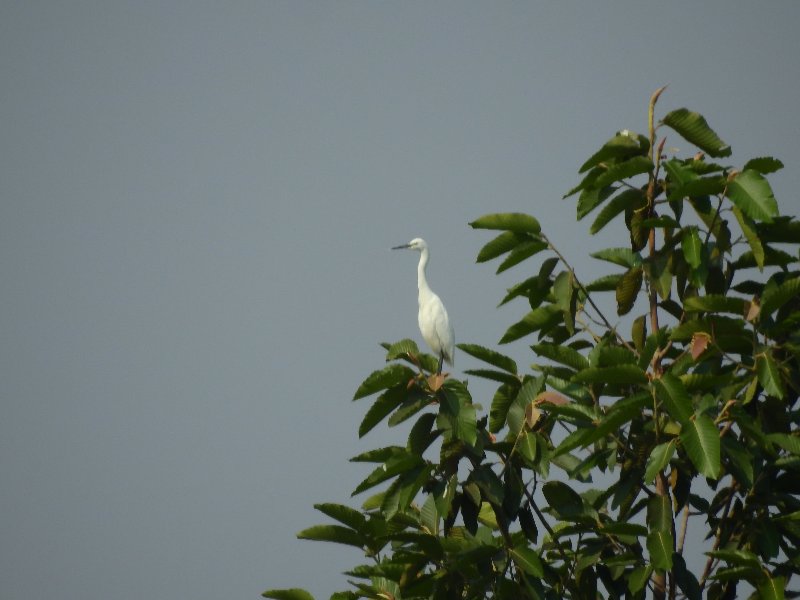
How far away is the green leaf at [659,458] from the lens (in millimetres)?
4840

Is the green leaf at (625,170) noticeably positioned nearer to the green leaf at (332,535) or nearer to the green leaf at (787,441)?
the green leaf at (787,441)

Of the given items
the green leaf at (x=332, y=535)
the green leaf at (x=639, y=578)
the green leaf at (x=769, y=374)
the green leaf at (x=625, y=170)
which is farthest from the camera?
the green leaf at (x=332, y=535)

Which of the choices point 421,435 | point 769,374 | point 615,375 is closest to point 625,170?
point 615,375

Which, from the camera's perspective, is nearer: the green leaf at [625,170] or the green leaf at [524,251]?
the green leaf at [625,170]

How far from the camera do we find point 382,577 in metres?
5.67

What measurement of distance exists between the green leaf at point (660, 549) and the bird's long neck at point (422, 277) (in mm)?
7724

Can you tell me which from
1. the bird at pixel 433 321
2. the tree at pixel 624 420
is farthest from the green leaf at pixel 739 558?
the bird at pixel 433 321

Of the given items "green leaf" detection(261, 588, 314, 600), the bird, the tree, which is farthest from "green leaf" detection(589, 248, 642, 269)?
the bird

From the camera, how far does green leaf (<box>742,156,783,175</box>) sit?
5.29 meters

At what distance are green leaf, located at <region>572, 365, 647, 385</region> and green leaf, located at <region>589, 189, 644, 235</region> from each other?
1.19m

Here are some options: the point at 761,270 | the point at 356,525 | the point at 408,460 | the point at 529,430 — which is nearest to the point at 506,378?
the point at 529,430

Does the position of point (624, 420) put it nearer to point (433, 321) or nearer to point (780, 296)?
point (780, 296)

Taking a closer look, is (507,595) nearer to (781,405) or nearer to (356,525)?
(356,525)

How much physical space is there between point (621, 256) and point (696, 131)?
78 centimetres
